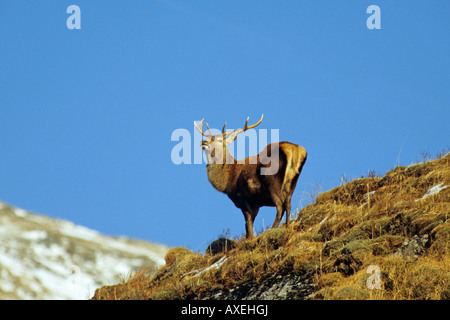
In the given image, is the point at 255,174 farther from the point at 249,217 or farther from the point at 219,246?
the point at 219,246

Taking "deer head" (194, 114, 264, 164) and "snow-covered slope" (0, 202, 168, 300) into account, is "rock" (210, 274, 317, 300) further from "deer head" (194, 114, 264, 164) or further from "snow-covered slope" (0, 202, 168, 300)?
"snow-covered slope" (0, 202, 168, 300)

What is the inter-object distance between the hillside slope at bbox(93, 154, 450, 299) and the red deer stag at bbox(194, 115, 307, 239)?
28.0 inches

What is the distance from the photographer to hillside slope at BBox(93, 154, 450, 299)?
35.2 ft

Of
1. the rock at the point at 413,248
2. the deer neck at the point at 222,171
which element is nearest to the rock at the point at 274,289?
the rock at the point at 413,248

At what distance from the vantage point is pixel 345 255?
38.4ft

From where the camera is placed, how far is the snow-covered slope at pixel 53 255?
66.1 m

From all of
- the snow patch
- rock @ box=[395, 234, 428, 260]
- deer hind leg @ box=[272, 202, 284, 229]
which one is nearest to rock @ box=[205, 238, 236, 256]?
deer hind leg @ box=[272, 202, 284, 229]

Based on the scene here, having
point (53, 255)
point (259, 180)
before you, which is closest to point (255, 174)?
point (259, 180)

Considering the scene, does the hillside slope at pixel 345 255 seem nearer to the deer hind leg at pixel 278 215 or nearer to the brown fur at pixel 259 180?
the deer hind leg at pixel 278 215

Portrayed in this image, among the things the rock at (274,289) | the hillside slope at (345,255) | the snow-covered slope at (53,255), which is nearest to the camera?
the hillside slope at (345,255)

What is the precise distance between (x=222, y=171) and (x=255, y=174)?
115 cm

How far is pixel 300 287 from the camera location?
11477mm
